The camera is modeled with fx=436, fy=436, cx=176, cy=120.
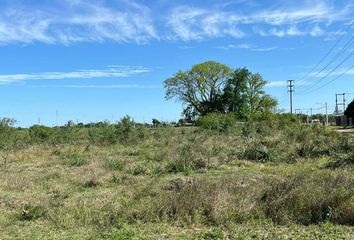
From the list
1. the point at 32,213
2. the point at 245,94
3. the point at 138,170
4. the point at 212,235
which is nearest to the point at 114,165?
the point at 138,170

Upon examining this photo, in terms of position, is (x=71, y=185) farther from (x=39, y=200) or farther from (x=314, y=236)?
(x=314, y=236)

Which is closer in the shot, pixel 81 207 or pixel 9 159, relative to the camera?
pixel 81 207

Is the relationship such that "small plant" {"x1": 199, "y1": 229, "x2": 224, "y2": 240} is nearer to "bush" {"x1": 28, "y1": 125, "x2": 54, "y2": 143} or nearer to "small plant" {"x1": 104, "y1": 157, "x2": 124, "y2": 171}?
"small plant" {"x1": 104, "y1": 157, "x2": 124, "y2": 171}

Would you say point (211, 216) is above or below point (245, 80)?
below

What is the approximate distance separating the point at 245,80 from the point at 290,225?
251 feet

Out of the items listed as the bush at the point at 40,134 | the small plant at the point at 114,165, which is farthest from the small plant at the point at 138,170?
the bush at the point at 40,134

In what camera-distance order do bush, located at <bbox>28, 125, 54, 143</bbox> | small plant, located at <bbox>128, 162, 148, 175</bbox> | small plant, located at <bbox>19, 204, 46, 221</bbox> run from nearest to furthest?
small plant, located at <bbox>19, 204, 46, 221</bbox>, small plant, located at <bbox>128, 162, 148, 175</bbox>, bush, located at <bbox>28, 125, 54, 143</bbox>

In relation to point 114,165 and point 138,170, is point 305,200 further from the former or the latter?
point 114,165

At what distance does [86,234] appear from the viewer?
23.8 feet

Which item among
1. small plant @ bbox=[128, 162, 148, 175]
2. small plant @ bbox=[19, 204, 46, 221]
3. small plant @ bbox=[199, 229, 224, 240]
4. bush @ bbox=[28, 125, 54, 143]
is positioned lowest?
small plant @ bbox=[199, 229, 224, 240]

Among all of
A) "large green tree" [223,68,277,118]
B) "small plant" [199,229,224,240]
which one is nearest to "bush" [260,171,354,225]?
"small plant" [199,229,224,240]

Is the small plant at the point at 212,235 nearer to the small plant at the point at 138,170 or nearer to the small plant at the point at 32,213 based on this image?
the small plant at the point at 32,213

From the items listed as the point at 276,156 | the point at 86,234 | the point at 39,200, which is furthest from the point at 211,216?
the point at 276,156

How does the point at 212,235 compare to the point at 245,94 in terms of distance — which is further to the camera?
the point at 245,94
